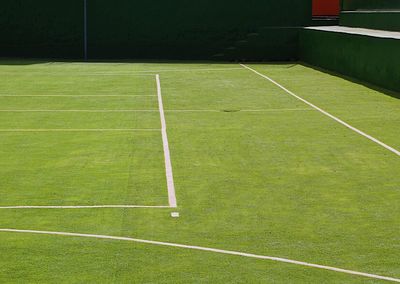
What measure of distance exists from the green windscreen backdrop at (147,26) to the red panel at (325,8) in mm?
3266

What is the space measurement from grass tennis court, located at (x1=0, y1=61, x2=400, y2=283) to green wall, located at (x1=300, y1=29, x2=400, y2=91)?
178 centimetres

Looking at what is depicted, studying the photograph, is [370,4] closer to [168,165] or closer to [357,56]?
[357,56]

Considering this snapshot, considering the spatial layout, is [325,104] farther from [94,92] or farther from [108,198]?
[108,198]

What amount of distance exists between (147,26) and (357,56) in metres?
15.5

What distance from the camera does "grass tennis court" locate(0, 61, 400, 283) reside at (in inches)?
345

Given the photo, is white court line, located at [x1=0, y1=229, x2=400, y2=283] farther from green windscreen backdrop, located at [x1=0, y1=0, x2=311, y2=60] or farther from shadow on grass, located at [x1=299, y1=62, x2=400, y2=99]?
green windscreen backdrop, located at [x1=0, y1=0, x2=311, y2=60]

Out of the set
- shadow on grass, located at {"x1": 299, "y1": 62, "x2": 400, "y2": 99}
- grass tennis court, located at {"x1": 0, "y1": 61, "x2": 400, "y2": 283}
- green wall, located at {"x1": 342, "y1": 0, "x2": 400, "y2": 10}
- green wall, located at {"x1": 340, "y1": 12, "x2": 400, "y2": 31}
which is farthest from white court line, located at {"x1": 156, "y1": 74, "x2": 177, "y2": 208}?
green wall, located at {"x1": 342, "y1": 0, "x2": 400, "y2": 10}

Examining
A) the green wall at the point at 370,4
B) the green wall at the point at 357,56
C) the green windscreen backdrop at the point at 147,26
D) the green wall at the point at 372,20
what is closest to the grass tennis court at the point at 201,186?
the green wall at the point at 357,56

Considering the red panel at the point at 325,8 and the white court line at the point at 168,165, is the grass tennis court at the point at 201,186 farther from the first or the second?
the red panel at the point at 325,8

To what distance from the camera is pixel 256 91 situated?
2736cm

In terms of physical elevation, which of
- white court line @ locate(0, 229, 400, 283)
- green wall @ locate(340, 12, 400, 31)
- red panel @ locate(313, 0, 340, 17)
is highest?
red panel @ locate(313, 0, 340, 17)

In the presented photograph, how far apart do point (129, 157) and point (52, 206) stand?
12.9 ft

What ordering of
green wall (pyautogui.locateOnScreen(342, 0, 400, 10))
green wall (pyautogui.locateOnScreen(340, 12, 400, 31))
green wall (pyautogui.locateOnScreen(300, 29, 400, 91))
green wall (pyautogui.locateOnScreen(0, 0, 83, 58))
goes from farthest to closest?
green wall (pyautogui.locateOnScreen(0, 0, 83, 58))
green wall (pyautogui.locateOnScreen(342, 0, 400, 10))
green wall (pyautogui.locateOnScreen(340, 12, 400, 31))
green wall (pyautogui.locateOnScreen(300, 29, 400, 91))

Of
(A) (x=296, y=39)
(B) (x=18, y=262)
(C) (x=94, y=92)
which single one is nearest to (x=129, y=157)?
(B) (x=18, y=262)
